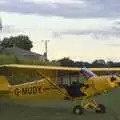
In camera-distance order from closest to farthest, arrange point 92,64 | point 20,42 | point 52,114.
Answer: point 52,114 < point 92,64 < point 20,42

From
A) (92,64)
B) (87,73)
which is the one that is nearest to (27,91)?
(87,73)

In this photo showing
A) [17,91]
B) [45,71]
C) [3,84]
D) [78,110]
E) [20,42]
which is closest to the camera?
[78,110]

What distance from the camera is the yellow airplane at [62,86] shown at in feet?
63.8

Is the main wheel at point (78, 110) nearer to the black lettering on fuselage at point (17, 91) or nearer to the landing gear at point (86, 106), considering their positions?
the landing gear at point (86, 106)

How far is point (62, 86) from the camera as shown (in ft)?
67.8

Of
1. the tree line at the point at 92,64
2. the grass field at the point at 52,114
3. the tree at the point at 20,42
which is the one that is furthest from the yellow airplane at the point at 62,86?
the tree at the point at 20,42

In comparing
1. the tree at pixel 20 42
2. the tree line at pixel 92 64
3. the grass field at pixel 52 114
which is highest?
the tree at pixel 20 42

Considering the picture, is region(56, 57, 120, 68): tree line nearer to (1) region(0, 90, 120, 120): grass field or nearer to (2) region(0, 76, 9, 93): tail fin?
(2) region(0, 76, 9, 93): tail fin

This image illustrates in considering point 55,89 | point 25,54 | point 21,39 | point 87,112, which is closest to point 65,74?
point 55,89

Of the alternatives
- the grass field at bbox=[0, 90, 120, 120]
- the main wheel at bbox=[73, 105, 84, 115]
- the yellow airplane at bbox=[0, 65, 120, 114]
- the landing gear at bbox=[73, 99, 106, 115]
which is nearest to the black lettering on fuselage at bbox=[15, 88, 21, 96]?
the yellow airplane at bbox=[0, 65, 120, 114]

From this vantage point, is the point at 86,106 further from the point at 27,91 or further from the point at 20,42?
the point at 20,42

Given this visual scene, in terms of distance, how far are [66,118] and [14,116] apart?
1802 mm

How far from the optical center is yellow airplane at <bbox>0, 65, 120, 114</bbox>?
1945 cm

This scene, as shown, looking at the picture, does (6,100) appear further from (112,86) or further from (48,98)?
(112,86)
